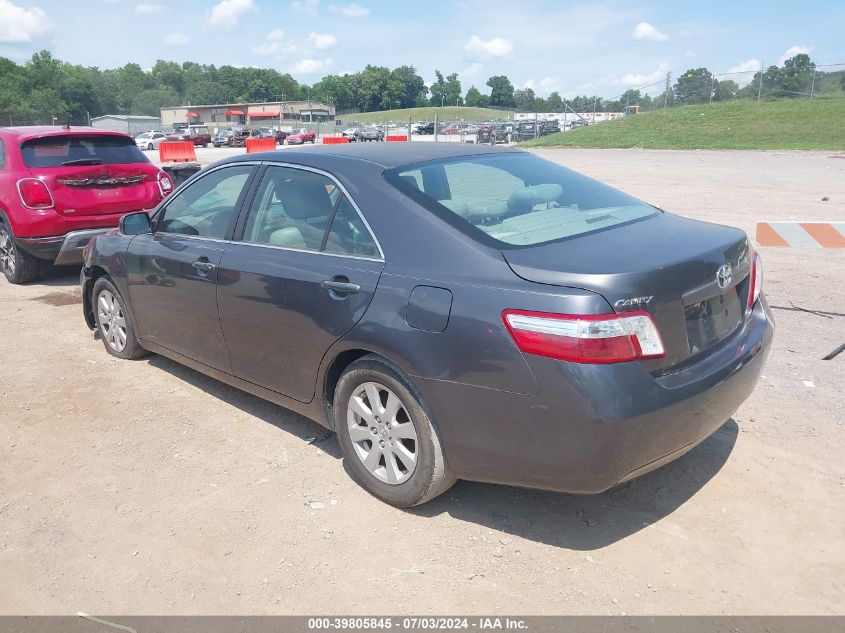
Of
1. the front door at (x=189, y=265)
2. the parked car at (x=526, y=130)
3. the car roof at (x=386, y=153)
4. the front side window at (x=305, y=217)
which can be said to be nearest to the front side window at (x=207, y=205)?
the front door at (x=189, y=265)

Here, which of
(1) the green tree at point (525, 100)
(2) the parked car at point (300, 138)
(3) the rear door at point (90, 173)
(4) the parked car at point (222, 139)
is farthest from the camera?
(1) the green tree at point (525, 100)

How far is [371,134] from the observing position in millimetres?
52344

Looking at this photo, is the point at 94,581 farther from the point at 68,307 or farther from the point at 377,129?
the point at 377,129

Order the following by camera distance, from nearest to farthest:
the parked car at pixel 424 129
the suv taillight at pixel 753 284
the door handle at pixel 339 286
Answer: the door handle at pixel 339 286 → the suv taillight at pixel 753 284 → the parked car at pixel 424 129

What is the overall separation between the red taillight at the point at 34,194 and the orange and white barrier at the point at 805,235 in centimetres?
702

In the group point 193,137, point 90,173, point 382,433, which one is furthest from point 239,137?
point 382,433

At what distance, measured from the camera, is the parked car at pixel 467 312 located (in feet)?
9.36

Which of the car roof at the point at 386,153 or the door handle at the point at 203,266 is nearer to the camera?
the car roof at the point at 386,153

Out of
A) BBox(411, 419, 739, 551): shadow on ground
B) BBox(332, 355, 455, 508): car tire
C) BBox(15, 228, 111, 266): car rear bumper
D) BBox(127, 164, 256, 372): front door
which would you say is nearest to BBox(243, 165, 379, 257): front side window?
BBox(127, 164, 256, 372): front door

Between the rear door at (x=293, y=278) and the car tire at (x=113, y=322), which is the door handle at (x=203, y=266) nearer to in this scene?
the rear door at (x=293, y=278)

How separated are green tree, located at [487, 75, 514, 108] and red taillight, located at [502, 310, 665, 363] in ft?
553

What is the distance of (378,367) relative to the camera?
340cm

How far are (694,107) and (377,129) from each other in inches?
888
